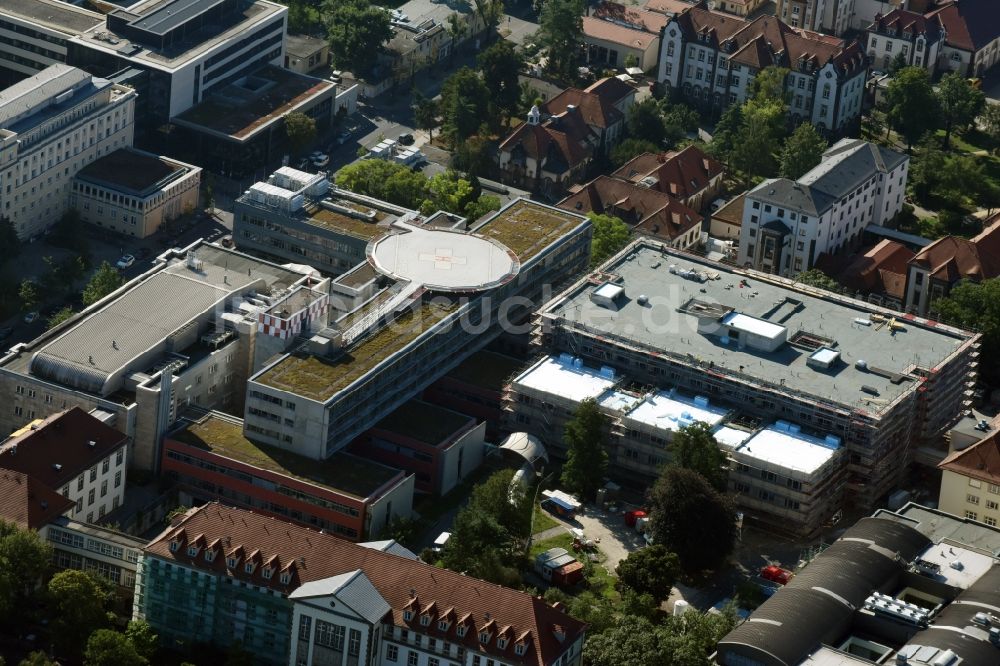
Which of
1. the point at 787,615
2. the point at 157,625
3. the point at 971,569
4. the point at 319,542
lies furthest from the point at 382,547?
the point at 971,569

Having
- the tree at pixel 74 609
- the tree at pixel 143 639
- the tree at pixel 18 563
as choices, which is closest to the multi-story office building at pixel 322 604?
the tree at pixel 143 639

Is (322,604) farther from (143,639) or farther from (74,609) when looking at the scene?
(74,609)

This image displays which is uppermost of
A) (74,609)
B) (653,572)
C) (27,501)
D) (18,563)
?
(27,501)

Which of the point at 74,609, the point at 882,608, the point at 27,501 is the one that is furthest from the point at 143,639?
the point at 882,608

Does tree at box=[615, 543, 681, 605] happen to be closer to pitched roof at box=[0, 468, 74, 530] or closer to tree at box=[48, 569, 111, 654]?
tree at box=[48, 569, 111, 654]

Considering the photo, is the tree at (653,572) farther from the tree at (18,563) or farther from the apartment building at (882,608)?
the tree at (18,563)

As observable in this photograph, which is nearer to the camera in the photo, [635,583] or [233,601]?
[233,601]

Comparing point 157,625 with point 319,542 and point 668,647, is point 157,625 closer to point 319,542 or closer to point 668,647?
point 319,542
